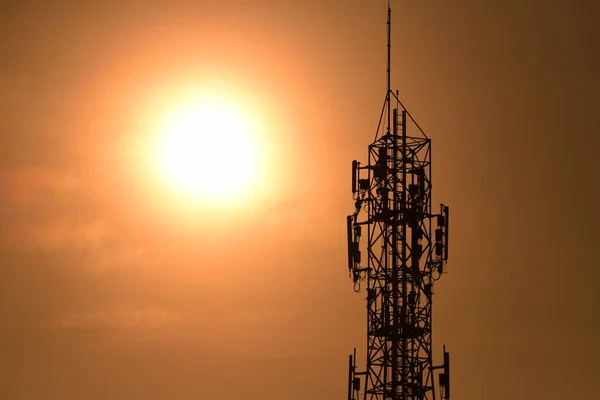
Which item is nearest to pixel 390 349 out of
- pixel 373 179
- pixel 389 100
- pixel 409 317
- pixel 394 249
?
pixel 409 317

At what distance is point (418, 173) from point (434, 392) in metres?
11.7

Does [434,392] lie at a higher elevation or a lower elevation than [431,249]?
lower

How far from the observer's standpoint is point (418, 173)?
5378 centimetres

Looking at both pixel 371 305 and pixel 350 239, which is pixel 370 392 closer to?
pixel 371 305

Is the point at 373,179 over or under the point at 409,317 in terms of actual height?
over

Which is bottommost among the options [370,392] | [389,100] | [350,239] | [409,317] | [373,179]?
[370,392]

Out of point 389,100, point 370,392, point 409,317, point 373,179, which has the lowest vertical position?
point 370,392

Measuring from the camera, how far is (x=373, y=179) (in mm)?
53562

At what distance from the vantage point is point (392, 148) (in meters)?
52.9

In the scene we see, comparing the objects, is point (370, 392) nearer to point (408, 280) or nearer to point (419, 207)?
point (408, 280)

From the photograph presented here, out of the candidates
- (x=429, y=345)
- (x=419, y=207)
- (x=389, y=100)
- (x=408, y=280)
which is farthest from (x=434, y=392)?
(x=389, y=100)

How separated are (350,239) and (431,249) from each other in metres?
4.56

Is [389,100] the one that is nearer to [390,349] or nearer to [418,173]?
[418,173]

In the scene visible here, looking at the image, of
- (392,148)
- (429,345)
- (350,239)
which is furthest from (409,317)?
(392,148)
